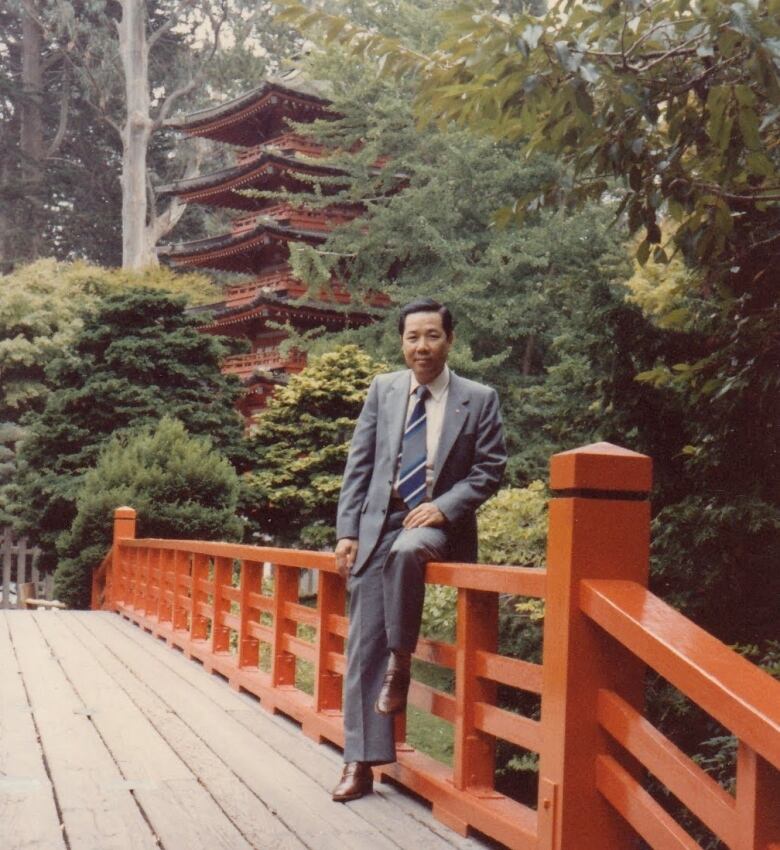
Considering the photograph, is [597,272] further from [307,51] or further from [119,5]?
[119,5]

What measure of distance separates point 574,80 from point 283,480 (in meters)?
15.3

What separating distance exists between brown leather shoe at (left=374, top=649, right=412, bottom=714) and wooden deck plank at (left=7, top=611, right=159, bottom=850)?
0.84 meters

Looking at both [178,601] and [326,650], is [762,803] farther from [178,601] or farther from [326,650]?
[178,601]

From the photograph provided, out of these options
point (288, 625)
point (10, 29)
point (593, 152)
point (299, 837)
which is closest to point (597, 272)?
point (288, 625)

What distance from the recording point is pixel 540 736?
3.19 metres

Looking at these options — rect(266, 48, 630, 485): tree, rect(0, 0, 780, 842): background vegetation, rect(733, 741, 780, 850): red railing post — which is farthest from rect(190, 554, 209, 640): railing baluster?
rect(266, 48, 630, 485): tree

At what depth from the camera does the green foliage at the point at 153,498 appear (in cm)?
1480

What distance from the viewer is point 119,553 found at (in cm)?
1366

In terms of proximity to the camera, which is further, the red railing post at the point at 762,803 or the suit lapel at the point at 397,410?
the suit lapel at the point at 397,410

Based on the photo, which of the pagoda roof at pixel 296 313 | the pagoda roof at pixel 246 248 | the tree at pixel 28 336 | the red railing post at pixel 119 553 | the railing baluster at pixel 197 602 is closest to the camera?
the railing baluster at pixel 197 602

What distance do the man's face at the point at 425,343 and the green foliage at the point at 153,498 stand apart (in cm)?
1097

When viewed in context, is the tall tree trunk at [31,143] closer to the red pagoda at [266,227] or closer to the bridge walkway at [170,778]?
the red pagoda at [266,227]

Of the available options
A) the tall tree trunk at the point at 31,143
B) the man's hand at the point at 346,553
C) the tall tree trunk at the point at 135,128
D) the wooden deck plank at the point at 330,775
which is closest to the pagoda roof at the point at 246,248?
the tall tree trunk at the point at 135,128

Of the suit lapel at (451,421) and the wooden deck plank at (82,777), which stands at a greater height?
the suit lapel at (451,421)
